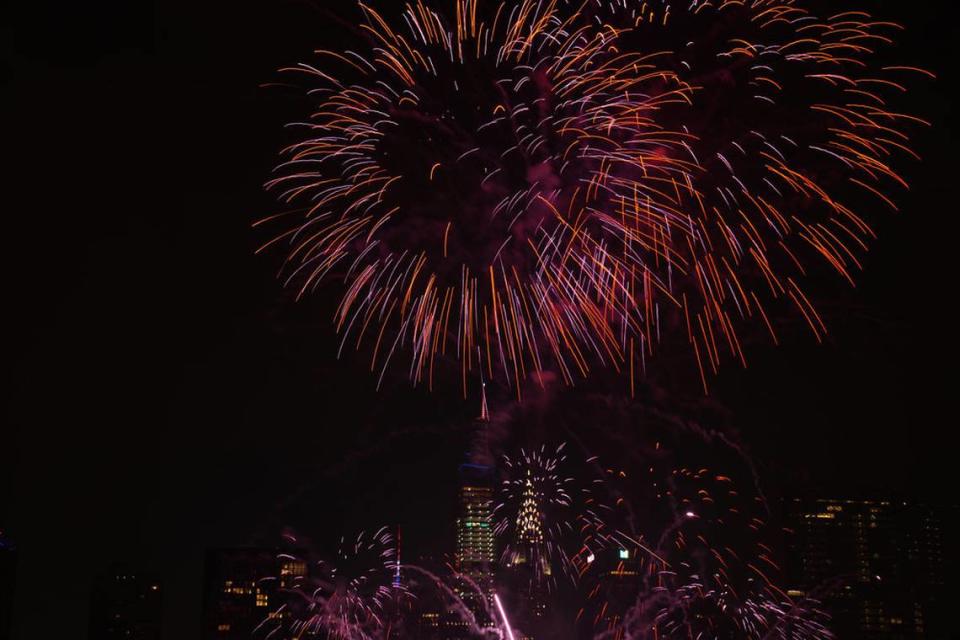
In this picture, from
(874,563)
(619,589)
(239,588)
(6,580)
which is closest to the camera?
(619,589)

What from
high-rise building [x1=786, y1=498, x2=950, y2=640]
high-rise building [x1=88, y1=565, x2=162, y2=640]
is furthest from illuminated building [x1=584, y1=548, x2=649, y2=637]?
high-rise building [x1=88, y1=565, x2=162, y2=640]

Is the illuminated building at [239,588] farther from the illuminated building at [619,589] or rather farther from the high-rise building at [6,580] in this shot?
the illuminated building at [619,589]

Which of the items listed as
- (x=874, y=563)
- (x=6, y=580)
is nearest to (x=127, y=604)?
(x=6, y=580)

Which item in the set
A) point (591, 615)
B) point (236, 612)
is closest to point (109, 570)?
point (236, 612)

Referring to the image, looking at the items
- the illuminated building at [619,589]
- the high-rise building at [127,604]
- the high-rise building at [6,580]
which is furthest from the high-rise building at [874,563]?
the high-rise building at [127,604]

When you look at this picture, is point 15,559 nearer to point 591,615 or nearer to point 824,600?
point 591,615

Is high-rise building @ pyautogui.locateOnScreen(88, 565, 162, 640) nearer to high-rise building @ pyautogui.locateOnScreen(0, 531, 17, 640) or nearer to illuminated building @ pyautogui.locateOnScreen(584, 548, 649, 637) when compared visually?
high-rise building @ pyautogui.locateOnScreen(0, 531, 17, 640)

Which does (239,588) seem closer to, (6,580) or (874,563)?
(6,580)
